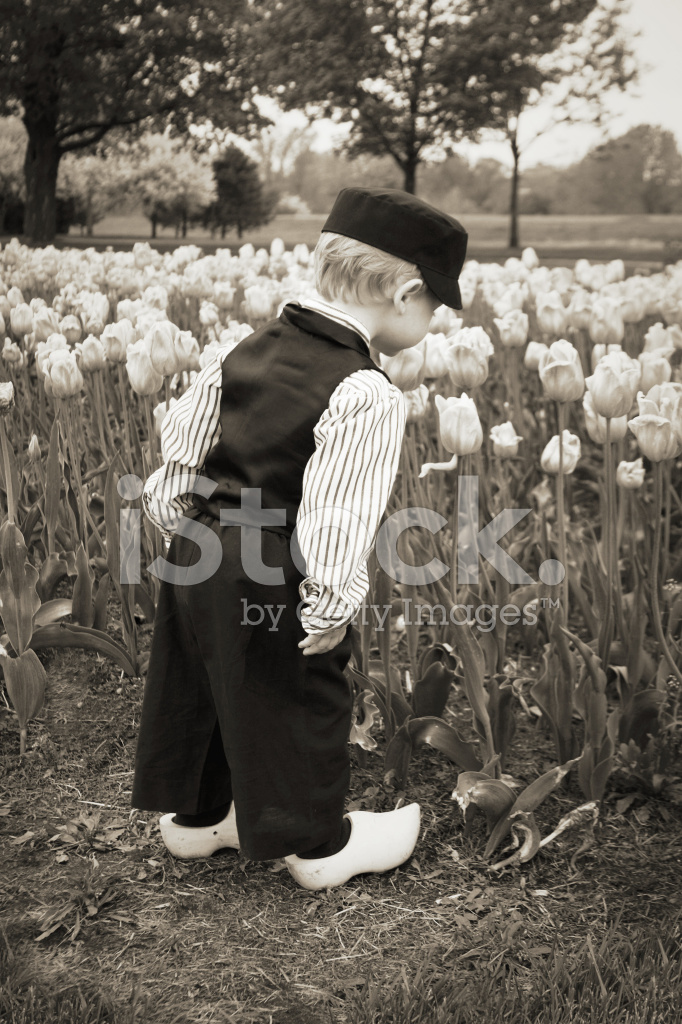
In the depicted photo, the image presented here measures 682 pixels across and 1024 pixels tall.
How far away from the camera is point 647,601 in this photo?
6.77 ft

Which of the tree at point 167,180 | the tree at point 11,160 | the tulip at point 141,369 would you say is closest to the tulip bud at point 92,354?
the tulip at point 141,369

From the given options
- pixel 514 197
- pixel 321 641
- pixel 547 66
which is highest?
pixel 547 66

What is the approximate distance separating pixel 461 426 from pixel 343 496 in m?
0.51

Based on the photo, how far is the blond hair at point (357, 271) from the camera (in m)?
1.28

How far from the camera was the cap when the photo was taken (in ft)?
4.14

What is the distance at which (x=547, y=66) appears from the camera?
6.86 m

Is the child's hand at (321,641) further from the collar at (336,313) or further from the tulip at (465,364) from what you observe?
the tulip at (465,364)

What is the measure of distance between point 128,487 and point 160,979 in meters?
1.09

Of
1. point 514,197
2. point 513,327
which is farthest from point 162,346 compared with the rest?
point 514,197

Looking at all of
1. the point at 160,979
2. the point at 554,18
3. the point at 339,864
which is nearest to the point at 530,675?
the point at 339,864

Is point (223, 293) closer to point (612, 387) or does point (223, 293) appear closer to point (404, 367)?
point (404, 367)

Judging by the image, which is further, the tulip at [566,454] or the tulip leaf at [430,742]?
the tulip at [566,454]

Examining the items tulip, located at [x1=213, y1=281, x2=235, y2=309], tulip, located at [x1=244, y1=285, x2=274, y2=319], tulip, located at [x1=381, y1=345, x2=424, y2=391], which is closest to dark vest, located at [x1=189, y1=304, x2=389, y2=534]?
tulip, located at [x1=381, y1=345, x2=424, y2=391]

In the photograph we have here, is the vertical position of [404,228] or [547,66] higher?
[547,66]
